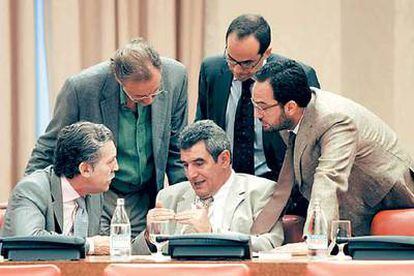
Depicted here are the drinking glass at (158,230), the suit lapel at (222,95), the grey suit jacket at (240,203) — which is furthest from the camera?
the suit lapel at (222,95)

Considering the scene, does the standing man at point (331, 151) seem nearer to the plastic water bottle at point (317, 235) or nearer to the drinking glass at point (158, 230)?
the plastic water bottle at point (317, 235)

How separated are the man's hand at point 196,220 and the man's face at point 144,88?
614 millimetres

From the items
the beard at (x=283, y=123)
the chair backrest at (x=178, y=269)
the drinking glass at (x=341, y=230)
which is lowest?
the drinking glass at (x=341, y=230)

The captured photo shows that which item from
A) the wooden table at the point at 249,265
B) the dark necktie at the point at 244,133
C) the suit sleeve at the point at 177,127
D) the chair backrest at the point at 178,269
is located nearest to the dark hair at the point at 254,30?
the dark necktie at the point at 244,133

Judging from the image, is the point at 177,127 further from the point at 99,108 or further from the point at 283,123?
the point at 283,123

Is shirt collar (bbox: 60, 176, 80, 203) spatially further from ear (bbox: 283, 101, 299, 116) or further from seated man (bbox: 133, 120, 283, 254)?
ear (bbox: 283, 101, 299, 116)

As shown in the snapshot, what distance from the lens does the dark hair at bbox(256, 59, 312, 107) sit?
14.4ft

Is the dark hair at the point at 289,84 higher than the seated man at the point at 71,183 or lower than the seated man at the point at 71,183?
higher

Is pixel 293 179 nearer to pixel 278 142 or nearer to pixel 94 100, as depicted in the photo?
pixel 278 142

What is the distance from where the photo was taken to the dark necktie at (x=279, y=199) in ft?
14.6

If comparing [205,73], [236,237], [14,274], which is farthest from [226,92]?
[14,274]

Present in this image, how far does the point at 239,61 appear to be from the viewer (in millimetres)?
4770

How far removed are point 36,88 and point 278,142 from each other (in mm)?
1933

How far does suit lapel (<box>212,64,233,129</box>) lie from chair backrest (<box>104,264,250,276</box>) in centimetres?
186
